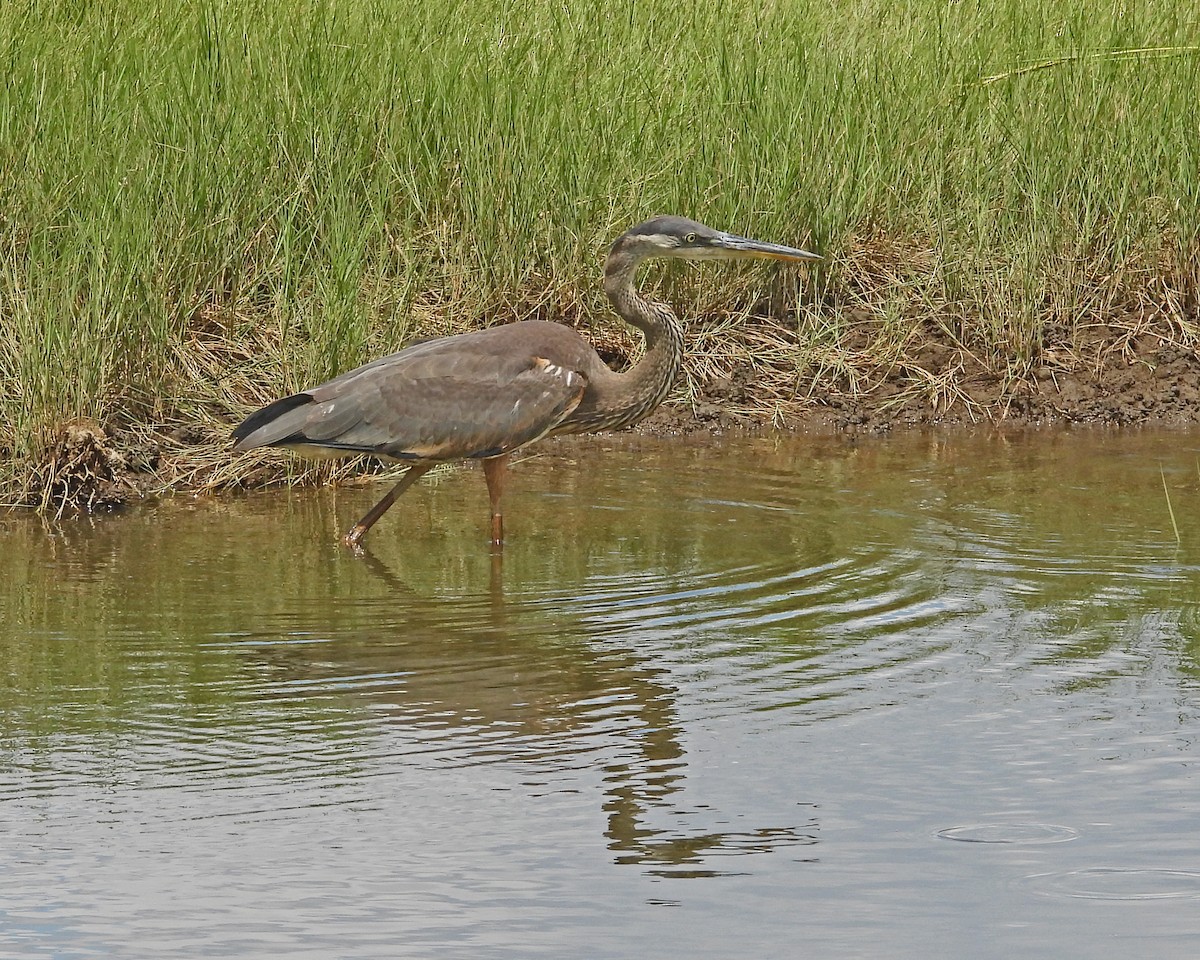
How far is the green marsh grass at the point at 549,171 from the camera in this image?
7832mm

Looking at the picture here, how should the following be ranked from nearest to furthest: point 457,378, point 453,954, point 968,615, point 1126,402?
1. point 453,954
2. point 968,615
3. point 457,378
4. point 1126,402

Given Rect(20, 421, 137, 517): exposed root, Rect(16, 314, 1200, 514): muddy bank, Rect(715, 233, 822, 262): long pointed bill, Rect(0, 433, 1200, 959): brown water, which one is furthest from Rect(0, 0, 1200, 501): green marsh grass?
Rect(715, 233, 822, 262): long pointed bill

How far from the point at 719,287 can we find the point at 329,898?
5562mm

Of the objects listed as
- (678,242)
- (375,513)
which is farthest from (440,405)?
(678,242)

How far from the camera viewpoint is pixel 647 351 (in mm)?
7371

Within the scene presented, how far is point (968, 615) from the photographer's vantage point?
5738 mm

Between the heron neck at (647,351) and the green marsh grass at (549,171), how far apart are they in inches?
43.4

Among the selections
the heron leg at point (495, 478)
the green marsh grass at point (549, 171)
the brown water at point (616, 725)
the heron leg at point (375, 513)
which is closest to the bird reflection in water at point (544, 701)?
the brown water at point (616, 725)

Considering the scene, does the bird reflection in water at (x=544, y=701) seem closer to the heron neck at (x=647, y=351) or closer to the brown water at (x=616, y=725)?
the brown water at (x=616, y=725)

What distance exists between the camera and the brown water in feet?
11.9

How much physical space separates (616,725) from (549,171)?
164 inches

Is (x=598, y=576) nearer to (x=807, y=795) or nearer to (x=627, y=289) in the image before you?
(x=627, y=289)

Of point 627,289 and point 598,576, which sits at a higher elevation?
point 627,289

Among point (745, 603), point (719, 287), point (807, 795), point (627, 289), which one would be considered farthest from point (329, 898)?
point (719, 287)
